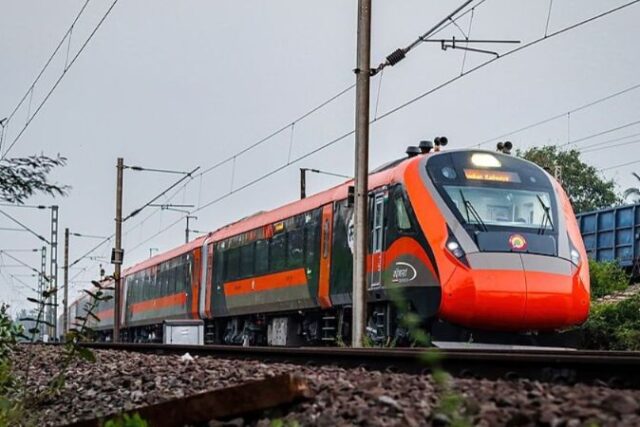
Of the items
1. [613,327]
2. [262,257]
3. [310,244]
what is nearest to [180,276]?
[262,257]

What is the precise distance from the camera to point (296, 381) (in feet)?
14.8

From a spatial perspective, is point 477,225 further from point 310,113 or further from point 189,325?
point 189,325

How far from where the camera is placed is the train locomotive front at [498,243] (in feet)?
40.9

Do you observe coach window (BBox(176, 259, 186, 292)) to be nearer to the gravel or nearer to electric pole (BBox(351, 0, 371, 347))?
electric pole (BBox(351, 0, 371, 347))

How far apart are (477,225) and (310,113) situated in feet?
28.7

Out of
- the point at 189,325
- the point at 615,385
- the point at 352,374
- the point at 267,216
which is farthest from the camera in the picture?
the point at 189,325

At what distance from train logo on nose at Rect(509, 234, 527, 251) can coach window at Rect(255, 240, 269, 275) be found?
7.33 metres

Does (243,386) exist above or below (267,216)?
below

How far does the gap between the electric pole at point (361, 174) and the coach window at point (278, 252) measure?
349 cm

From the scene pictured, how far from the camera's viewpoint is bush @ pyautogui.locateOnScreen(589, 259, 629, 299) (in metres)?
27.5

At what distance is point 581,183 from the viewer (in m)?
65.8

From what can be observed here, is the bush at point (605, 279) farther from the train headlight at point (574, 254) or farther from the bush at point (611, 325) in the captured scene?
the train headlight at point (574, 254)

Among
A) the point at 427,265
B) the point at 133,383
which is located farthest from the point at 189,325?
the point at 133,383

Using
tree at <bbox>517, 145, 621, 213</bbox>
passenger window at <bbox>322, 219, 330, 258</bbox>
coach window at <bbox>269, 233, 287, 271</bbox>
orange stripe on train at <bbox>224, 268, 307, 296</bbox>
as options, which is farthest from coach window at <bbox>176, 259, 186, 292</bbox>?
tree at <bbox>517, 145, 621, 213</bbox>
